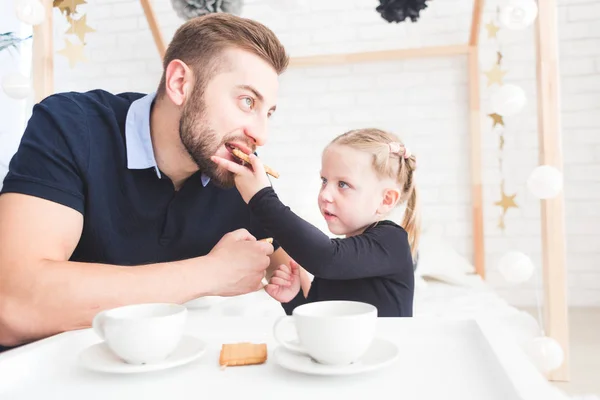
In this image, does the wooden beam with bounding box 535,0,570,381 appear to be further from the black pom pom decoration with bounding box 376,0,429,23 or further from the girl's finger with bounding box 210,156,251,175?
the girl's finger with bounding box 210,156,251,175

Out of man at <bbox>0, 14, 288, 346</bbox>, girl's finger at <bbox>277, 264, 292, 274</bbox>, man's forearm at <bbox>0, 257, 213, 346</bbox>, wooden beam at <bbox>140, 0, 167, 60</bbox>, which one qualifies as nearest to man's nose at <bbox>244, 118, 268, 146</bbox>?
man at <bbox>0, 14, 288, 346</bbox>

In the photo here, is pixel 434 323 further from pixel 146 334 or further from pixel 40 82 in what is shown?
pixel 40 82

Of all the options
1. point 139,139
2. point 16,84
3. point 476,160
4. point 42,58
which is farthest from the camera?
point 476,160

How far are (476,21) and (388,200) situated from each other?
141 centimetres

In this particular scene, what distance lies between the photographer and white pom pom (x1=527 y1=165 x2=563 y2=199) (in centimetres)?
157

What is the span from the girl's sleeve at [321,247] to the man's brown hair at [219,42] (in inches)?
15.2

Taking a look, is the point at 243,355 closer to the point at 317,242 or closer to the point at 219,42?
the point at 317,242

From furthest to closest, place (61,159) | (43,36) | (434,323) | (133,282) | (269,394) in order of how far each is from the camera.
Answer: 1. (43,36)
2. (61,159)
3. (133,282)
4. (434,323)
5. (269,394)

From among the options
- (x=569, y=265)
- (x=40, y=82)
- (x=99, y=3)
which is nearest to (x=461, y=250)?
(x=569, y=265)

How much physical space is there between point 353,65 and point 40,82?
1.40 meters

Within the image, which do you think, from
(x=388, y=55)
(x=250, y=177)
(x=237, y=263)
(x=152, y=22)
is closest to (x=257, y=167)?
(x=250, y=177)

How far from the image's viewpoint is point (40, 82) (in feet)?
6.23

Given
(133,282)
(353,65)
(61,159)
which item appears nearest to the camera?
(133,282)

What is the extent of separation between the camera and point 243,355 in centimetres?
64
